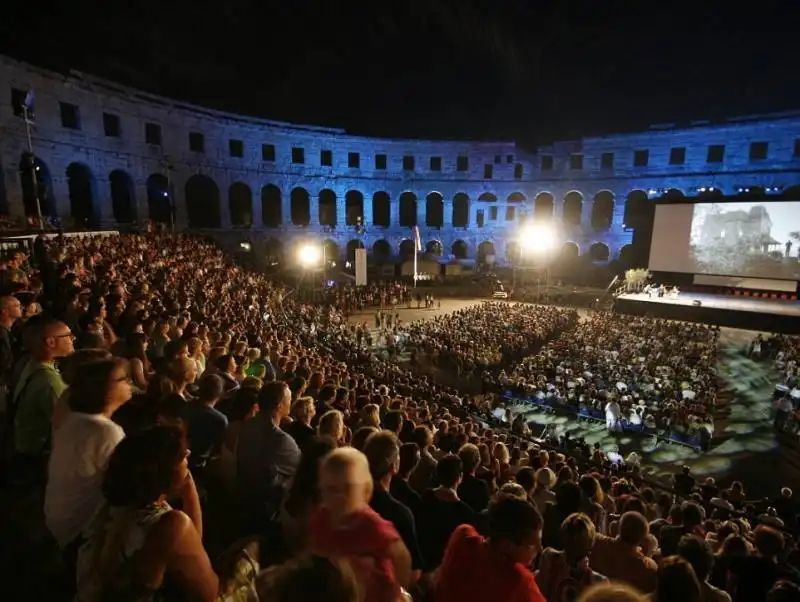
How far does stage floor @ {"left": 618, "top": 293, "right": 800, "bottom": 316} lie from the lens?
2656 centimetres

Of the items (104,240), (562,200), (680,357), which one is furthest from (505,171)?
(104,240)

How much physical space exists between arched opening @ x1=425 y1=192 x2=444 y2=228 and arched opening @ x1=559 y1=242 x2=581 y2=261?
1340 centimetres

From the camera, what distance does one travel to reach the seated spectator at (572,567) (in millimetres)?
3277

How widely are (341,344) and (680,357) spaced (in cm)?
1366

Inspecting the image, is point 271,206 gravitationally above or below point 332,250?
above

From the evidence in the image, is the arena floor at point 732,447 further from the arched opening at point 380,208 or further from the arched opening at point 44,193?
the arched opening at point 380,208

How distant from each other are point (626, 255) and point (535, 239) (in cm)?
A: 891

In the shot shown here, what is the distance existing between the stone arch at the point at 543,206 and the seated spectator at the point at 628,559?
158 feet

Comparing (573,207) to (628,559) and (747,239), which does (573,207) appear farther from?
(628,559)

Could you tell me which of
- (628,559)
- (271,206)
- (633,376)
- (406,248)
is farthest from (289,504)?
(271,206)

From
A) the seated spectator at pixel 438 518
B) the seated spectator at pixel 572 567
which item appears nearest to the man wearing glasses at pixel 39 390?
the seated spectator at pixel 438 518

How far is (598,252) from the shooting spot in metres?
47.8

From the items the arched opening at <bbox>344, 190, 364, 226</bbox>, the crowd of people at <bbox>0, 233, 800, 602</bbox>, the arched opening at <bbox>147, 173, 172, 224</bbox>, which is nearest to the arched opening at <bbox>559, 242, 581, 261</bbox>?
the arched opening at <bbox>344, 190, 364, 226</bbox>

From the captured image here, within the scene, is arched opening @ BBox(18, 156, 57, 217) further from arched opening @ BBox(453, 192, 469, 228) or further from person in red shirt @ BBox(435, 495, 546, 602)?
arched opening @ BBox(453, 192, 469, 228)
